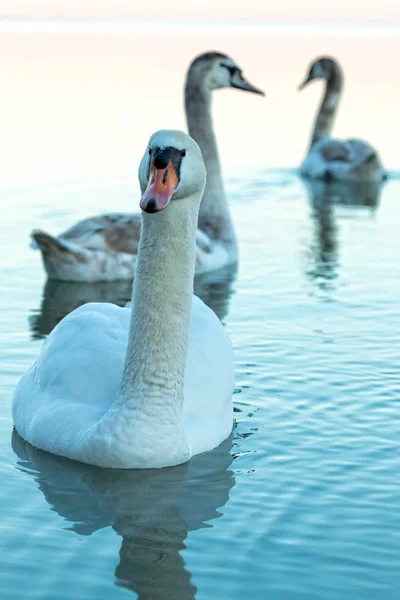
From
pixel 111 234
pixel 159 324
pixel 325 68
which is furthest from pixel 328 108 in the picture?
pixel 159 324

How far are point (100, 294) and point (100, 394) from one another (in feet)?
16.3

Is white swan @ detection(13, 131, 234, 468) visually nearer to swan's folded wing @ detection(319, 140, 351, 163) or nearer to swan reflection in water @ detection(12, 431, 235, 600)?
swan reflection in water @ detection(12, 431, 235, 600)

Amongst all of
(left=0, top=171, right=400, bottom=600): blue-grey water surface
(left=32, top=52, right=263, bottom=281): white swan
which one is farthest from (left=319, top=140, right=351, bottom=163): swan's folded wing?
(left=0, top=171, right=400, bottom=600): blue-grey water surface

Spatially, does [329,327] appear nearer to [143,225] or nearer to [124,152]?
[143,225]

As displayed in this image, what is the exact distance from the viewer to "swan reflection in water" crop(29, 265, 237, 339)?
1084cm

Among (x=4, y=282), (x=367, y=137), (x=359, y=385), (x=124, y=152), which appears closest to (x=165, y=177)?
(x=359, y=385)

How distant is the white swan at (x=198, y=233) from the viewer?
40.0 ft

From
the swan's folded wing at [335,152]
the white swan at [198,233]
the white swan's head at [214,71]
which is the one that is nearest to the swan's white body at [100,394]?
the white swan at [198,233]

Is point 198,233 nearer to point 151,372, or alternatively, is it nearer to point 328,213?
point 328,213

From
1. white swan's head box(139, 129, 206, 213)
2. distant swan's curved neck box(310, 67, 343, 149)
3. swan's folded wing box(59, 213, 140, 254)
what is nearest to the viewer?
white swan's head box(139, 129, 206, 213)

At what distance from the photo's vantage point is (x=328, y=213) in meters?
17.0

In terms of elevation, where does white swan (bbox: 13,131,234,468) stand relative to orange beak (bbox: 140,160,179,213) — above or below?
below

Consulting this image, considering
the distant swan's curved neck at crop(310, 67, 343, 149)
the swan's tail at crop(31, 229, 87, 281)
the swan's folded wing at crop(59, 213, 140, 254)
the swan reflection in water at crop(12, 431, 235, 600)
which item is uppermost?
the distant swan's curved neck at crop(310, 67, 343, 149)

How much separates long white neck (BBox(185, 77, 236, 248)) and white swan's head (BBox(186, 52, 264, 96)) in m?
0.04
